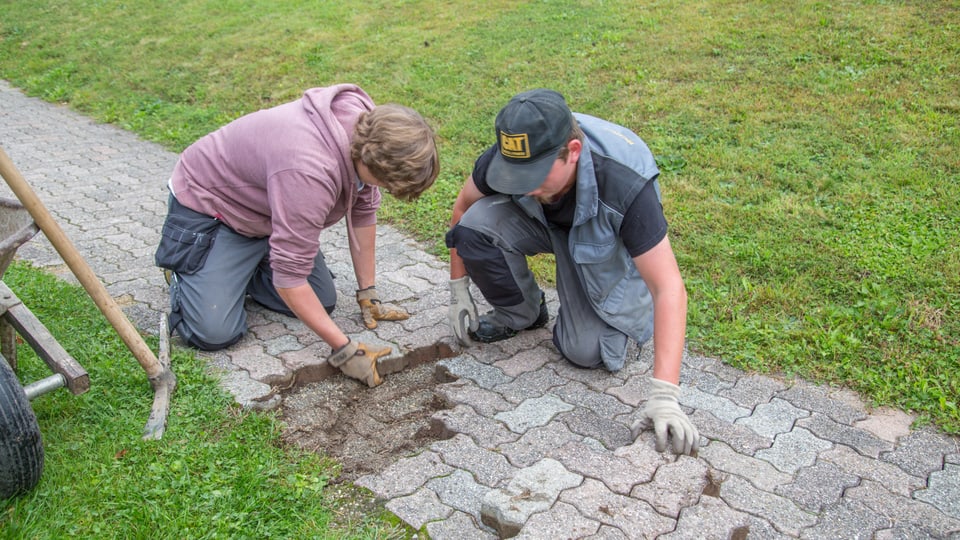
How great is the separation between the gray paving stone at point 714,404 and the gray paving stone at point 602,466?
0.62 metres

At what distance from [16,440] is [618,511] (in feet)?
6.21

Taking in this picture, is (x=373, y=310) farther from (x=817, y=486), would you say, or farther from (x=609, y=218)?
(x=817, y=486)

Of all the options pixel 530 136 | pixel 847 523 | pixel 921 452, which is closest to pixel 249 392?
pixel 530 136

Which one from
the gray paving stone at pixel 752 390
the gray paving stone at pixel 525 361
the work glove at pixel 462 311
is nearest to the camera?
the gray paving stone at pixel 752 390

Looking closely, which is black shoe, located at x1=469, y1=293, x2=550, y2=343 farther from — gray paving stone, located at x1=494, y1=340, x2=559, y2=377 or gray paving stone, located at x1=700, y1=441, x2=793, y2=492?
gray paving stone, located at x1=700, y1=441, x2=793, y2=492

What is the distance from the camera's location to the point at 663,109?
6004mm

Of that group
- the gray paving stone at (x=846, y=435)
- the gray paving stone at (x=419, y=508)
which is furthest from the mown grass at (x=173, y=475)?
the gray paving stone at (x=846, y=435)

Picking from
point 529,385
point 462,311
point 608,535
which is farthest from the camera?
point 462,311

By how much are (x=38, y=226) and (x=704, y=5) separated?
6.68m

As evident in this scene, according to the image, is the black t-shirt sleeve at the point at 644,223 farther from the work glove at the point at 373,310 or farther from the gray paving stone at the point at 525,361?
the work glove at the point at 373,310

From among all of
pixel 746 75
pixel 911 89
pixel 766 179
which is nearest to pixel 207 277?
pixel 766 179

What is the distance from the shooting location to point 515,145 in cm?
277

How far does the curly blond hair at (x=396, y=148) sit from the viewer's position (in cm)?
292

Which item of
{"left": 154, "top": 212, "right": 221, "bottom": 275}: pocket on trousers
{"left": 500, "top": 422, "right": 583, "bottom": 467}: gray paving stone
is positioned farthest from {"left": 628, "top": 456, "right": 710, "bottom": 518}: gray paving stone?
{"left": 154, "top": 212, "right": 221, "bottom": 275}: pocket on trousers
